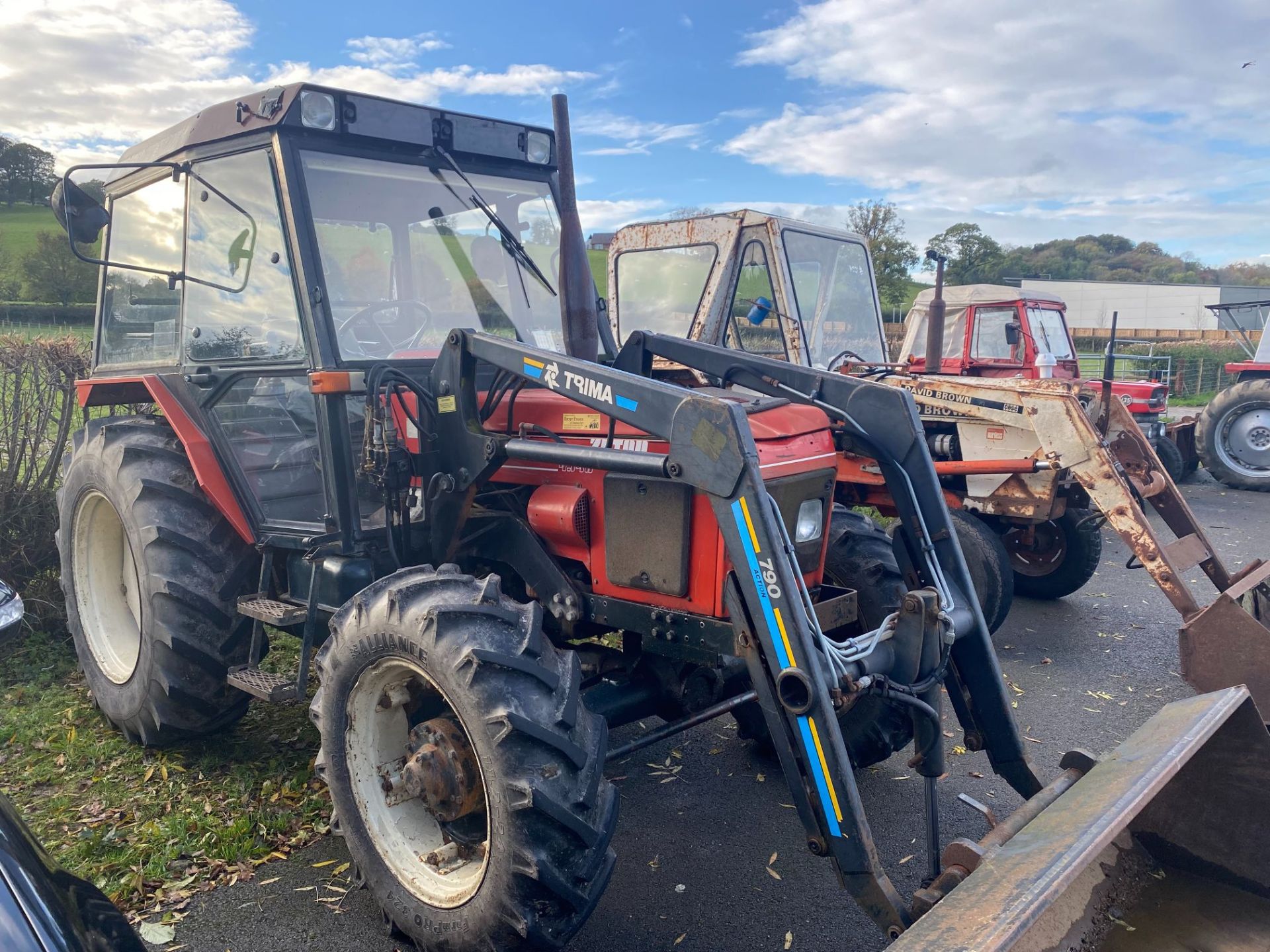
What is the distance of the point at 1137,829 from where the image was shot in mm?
2693

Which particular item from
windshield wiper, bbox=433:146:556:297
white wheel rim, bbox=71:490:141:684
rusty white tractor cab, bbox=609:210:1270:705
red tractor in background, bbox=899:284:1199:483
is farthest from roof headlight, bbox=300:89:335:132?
red tractor in background, bbox=899:284:1199:483

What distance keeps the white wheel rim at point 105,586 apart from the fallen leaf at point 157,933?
1584 millimetres

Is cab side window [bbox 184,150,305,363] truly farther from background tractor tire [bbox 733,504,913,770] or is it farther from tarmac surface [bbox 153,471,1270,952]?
background tractor tire [bbox 733,504,913,770]

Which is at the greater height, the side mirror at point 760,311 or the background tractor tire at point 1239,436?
the side mirror at point 760,311

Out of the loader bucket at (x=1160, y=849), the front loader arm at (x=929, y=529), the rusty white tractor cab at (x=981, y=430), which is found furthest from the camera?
the rusty white tractor cab at (x=981, y=430)

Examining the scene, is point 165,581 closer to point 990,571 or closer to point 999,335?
point 990,571

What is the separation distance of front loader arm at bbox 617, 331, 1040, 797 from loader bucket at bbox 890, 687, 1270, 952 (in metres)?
0.37

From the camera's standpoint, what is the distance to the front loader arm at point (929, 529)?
2.96 m

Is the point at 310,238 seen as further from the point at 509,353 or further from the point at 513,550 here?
the point at 513,550

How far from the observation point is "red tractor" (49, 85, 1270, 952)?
7.82ft

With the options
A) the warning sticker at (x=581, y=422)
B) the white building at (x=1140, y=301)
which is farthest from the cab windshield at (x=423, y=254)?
the white building at (x=1140, y=301)

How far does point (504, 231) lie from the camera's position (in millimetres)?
3725

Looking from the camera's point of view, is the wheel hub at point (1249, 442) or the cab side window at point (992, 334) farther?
the wheel hub at point (1249, 442)

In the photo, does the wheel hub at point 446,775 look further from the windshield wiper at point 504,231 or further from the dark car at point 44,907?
the windshield wiper at point 504,231
